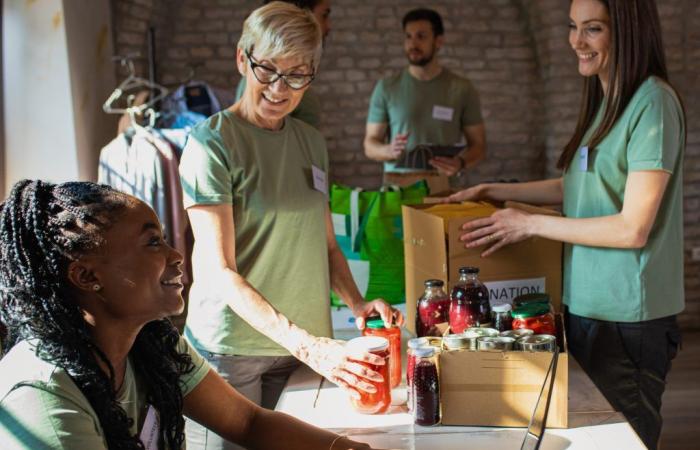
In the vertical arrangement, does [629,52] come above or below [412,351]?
above

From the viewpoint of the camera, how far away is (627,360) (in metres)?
2.11

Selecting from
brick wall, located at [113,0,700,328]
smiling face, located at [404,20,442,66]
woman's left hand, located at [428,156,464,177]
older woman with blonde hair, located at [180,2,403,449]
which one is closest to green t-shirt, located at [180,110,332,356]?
older woman with blonde hair, located at [180,2,403,449]

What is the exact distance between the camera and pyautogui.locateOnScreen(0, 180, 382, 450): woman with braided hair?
3.86ft

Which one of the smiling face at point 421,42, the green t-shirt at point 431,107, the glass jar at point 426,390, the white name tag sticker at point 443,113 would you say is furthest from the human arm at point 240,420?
the smiling face at point 421,42

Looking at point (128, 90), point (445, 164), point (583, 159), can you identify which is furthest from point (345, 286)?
point (128, 90)

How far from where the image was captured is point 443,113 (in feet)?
14.9

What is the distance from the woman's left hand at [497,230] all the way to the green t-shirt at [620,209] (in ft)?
0.53

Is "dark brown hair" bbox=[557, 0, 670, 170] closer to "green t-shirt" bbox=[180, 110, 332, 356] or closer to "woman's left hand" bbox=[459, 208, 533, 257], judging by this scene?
"woman's left hand" bbox=[459, 208, 533, 257]

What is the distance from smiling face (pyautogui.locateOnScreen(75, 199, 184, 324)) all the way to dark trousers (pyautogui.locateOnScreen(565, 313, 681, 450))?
1.22 metres

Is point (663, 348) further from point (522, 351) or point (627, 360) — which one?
point (522, 351)

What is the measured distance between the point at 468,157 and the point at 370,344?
9.65 feet

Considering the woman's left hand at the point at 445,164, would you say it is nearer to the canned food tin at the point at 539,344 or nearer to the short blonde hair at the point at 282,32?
the short blonde hair at the point at 282,32

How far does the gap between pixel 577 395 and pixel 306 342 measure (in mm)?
629

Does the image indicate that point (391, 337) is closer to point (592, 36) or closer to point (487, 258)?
point (487, 258)
